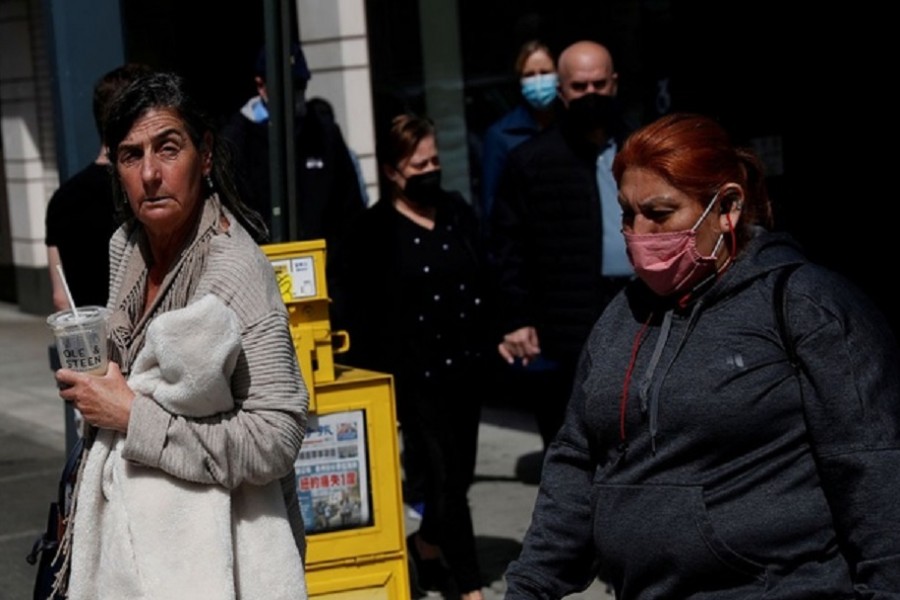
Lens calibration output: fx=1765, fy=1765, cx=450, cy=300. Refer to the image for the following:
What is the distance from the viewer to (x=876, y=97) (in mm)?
8164

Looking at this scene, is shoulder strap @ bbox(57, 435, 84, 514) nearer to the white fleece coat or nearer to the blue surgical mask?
the white fleece coat

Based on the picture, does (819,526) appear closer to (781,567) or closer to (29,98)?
(781,567)

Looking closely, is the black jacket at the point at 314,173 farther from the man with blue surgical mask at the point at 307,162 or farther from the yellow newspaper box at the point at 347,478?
the yellow newspaper box at the point at 347,478

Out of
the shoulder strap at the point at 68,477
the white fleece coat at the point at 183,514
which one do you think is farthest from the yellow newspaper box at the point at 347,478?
the white fleece coat at the point at 183,514

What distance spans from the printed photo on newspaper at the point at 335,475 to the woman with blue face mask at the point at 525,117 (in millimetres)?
2834

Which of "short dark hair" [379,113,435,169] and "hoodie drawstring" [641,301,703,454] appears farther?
"short dark hair" [379,113,435,169]

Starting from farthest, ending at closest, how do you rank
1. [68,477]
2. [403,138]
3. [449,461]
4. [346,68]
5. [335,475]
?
[346,68], [403,138], [449,461], [335,475], [68,477]

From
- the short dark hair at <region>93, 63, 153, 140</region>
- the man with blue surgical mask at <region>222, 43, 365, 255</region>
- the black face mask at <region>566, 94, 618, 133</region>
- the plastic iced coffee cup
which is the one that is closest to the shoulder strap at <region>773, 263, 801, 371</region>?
the plastic iced coffee cup

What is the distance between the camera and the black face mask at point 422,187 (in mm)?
6707

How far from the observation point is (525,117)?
28.8 feet

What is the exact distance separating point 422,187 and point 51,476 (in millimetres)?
3554

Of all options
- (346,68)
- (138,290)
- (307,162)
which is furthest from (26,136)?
(138,290)

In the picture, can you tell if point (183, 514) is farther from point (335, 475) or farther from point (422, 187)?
point (422, 187)

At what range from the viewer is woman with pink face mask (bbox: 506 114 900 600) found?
2984mm
